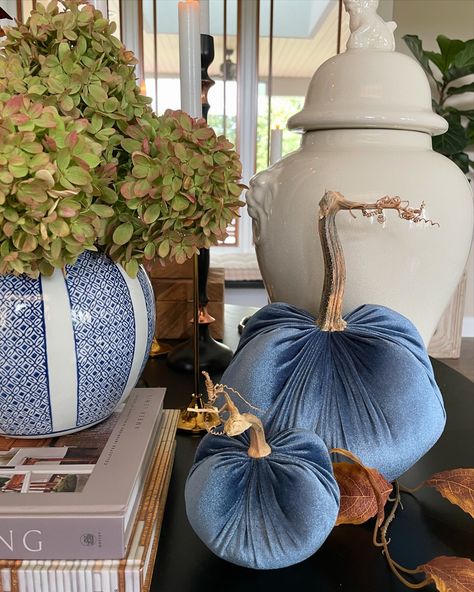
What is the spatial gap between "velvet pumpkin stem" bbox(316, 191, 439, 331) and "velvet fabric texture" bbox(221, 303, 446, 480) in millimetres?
23

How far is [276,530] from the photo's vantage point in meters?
0.32

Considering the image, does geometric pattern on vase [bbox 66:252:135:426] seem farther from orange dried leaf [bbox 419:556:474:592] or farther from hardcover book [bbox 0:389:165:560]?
orange dried leaf [bbox 419:556:474:592]

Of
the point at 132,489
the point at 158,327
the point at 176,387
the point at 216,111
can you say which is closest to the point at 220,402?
the point at 132,489

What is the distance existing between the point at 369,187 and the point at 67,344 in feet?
1.02

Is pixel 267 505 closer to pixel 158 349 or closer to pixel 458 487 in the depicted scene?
pixel 458 487

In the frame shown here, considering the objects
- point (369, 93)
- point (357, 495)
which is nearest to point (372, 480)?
point (357, 495)

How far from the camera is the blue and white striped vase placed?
1.37ft

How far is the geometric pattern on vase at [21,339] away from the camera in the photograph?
414 millimetres

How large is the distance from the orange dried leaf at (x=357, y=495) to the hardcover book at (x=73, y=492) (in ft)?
0.48

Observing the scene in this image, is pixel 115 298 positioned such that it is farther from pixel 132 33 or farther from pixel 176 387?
pixel 132 33

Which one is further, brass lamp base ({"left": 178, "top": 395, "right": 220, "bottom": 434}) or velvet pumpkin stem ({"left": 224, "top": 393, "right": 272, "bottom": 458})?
brass lamp base ({"left": 178, "top": 395, "right": 220, "bottom": 434})

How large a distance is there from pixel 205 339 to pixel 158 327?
141 millimetres

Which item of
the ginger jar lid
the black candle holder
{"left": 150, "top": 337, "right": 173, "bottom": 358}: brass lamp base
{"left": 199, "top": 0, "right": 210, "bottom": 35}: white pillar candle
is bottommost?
{"left": 150, "top": 337, "right": 173, "bottom": 358}: brass lamp base

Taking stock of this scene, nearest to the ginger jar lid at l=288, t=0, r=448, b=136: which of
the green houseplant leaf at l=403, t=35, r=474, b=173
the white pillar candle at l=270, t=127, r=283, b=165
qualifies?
the white pillar candle at l=270, t=127, r=283, b=165
